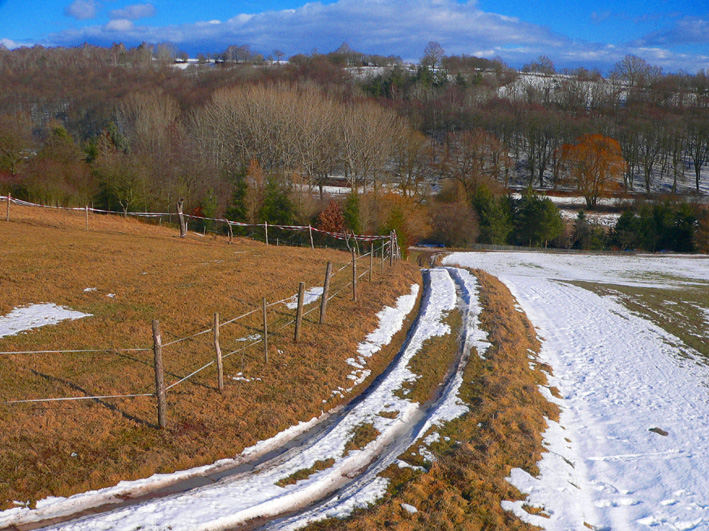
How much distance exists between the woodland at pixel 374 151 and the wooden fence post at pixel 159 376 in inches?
1590

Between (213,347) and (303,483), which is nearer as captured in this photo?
(303,483)

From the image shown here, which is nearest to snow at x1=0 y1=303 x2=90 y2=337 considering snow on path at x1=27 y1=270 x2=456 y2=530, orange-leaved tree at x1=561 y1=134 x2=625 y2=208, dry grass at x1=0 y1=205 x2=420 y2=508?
dry grass at x1=0 y1=205 x2=420 y2=508

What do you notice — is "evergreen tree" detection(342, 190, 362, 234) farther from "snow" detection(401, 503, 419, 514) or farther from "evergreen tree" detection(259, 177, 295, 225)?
"snow" detection(401, 503, 419, 514)

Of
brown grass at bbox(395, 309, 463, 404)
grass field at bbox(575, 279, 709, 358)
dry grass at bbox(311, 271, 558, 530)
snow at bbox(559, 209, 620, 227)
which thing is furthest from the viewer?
snow at bbox(559, 209, 620, 227)

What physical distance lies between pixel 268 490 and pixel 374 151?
69.2 metres

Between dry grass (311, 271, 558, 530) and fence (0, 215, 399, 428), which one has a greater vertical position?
fence (0, 215, 399, 428)

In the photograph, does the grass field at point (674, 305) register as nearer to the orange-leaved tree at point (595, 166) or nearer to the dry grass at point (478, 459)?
the dry grass at point (478, 459)

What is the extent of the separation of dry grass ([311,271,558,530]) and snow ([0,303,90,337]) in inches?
445

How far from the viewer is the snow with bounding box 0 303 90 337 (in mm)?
15055

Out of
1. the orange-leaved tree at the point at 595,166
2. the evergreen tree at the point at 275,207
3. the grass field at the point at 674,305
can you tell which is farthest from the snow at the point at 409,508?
the orange-leaved tree at the point at 595,166

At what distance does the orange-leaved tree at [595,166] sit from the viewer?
85.0m

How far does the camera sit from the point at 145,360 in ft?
45.6

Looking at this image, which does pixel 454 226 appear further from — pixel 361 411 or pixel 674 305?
pixel 361 411

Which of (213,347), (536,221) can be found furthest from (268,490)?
(536,221)
